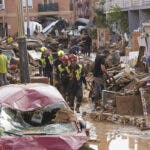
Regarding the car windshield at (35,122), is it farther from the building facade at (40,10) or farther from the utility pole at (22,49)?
the building facade at (40,10)

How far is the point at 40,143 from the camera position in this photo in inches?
386

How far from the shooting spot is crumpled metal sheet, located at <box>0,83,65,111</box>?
10.9 m

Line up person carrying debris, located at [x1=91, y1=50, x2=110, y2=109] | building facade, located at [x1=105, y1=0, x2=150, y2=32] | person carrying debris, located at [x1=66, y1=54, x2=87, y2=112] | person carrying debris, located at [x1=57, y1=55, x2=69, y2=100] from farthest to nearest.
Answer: building facade, located at [x1=105, y1=0, x2=150, y2=32] < person carrying debris, located at [x1=91, y1=50, x2=110, y2=109] < person carrying debris, located at [x1=57, y1=55, x2=69, y2=100] < person carrying debris, located at [x1=66, y1=54, x2=87, y2=112]

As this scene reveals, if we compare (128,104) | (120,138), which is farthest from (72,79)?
(120,138)

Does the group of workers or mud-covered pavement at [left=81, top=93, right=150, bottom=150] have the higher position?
the group of workers

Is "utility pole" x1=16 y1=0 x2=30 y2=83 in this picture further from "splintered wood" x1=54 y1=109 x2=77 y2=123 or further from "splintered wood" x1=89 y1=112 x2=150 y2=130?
"splintered wood" x1=54 y1=109 x2=77 y2=123

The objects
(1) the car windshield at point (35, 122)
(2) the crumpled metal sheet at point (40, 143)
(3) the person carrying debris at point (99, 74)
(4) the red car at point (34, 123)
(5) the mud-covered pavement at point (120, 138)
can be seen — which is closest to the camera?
(2) the crumpled metal sheet at point (40, 143)

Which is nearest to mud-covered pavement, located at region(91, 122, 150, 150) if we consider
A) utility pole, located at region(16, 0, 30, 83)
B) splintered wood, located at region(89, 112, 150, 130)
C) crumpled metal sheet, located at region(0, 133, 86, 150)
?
splintered wood, located at region(89, 112, 150, 130)

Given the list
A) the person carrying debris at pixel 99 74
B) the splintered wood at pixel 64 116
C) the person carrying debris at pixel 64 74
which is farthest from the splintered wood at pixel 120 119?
the splintered wood at pixel 64 116

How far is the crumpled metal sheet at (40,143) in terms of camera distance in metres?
9.68

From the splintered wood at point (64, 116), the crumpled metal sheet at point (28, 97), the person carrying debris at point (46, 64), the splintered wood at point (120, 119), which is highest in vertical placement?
the crumpled metal sheet at point (28, 97)

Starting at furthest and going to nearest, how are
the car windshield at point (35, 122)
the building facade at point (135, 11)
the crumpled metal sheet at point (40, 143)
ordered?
the building facade at point (135, 11), the car windshield at point (35, 122), the crumpled metal sheet at point (40, 143)

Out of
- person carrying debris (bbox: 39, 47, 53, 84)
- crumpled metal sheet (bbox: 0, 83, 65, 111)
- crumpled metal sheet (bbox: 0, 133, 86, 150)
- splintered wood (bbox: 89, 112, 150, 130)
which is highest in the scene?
crumpled metal sheet (bbox: 0, 83, 65, 111)

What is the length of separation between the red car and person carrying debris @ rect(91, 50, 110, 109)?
5353 mm
